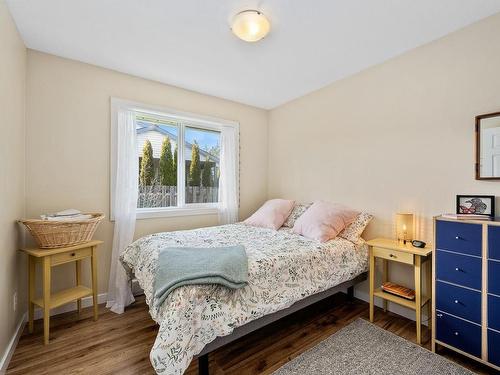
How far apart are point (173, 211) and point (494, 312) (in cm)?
306

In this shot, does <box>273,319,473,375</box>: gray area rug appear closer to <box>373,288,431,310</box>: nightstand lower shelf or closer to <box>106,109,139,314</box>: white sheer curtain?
<box>373,288,431,310</box>: nightstand lower shelf

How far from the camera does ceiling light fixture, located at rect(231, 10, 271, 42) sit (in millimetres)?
1856

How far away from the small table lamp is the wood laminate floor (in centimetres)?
79

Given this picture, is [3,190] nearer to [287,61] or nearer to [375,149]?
[287,61]

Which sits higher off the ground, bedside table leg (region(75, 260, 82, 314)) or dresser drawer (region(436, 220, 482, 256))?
dresser drawer (region(436, 220, 482, 256))

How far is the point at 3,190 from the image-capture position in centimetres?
170

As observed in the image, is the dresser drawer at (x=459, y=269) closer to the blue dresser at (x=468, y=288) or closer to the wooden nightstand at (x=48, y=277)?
the blue dresser at (x=468, y=288)

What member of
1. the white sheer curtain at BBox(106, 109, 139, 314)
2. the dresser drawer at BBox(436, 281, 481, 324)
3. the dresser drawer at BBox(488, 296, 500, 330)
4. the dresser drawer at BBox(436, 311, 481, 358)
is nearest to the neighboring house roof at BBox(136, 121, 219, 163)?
the white sheer curtain at BBox(106, 109, 139, 314)

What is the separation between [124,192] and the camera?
2.76 meters

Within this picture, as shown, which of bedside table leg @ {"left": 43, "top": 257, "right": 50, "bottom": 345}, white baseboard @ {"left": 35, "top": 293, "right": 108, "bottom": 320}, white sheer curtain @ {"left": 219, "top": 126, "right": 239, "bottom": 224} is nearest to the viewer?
bedside table leg @ {"left": 43, "top": 257, "right": 50, "bottom": 345}

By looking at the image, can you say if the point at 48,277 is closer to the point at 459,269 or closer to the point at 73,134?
the point at 73,134

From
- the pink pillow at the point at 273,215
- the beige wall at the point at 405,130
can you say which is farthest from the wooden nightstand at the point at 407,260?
the pink pillow at the point at 273,215

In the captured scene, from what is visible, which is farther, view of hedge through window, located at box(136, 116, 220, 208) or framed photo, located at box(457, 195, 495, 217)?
view of hedge through window, located at box(136, 116, 220, 208)

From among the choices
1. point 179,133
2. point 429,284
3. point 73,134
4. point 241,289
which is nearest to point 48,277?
point 73,134
